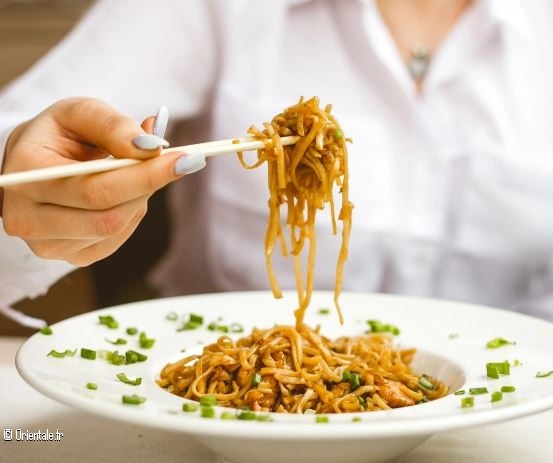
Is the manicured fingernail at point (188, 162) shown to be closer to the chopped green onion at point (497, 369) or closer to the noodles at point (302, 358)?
the noodles at point (302, 358)

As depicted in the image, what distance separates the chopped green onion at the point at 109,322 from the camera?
140 cm

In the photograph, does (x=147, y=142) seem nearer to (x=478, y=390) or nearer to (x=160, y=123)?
(x=160, y=123)

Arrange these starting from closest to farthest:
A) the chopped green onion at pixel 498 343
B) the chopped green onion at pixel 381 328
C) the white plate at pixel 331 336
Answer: the white plate at pixel 331 336 → the chopped green onion at pixel 498 343 → the chopped green onion at pixel 381 328

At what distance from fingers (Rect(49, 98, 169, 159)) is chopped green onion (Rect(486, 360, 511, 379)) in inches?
22.5

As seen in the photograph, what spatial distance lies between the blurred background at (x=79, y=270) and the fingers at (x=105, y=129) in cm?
103

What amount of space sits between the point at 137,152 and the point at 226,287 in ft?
4.37

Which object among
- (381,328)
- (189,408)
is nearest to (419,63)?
(381,328)

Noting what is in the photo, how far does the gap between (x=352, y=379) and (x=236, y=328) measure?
0.34 m

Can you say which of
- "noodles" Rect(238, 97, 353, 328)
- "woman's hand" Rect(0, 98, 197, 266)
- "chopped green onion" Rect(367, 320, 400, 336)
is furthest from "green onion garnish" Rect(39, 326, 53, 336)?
"chopped green onion" Rect(367, 320, 400, 336)

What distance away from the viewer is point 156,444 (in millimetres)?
1186

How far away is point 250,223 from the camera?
2.24 meters

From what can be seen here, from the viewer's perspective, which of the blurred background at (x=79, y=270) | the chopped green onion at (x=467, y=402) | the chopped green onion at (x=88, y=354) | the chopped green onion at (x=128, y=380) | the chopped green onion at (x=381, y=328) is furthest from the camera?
the blurred background at (x=79, y=270)

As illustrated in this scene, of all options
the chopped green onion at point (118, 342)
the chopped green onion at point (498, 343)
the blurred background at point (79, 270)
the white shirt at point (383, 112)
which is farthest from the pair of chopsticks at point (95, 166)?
the blurred background at point (79, 270)

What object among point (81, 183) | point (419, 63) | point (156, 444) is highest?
point (419, 63)
